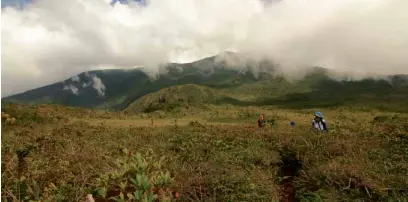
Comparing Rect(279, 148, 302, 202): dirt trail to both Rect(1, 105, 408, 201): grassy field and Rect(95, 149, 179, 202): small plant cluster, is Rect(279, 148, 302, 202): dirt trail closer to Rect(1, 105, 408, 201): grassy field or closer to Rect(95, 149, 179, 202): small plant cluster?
Rect(1, 105, 408, 201): grassy field

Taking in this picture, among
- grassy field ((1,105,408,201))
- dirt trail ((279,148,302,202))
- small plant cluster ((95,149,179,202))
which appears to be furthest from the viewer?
dirt trail ((279,148,302,202))

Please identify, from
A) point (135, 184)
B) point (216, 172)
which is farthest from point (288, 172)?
point (135, 184)

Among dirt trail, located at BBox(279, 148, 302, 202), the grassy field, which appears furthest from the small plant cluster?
dirt trail, located at BBox(279, 148, 302, 202)

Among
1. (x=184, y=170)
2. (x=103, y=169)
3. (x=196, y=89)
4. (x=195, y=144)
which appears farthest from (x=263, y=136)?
(x=196, y=89)

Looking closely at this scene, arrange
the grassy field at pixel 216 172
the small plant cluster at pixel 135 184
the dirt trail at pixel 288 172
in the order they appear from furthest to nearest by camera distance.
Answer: the dirt trail at pixel 288 172 < the grassy field at pixel 216 172 < the small plant cluster at pixel 135 184

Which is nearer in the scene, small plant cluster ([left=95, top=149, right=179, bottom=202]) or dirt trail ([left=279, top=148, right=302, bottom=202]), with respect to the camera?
small plant cluster ([left=95, top=149, right=179, bottom=202])

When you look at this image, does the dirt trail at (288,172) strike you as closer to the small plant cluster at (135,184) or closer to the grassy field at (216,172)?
the grassy field at (216,172)

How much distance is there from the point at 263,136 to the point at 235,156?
378 cm

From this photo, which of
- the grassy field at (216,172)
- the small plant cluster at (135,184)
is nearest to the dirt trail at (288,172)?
the grassy field at (216,172)

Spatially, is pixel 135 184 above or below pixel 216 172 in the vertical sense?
above

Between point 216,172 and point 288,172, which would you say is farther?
point 288,172

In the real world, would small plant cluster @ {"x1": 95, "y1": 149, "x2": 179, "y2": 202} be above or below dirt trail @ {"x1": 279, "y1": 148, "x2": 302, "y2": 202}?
above

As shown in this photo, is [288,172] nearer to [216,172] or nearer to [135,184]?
[216,172]

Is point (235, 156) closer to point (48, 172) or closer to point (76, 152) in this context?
point (76, 152)
